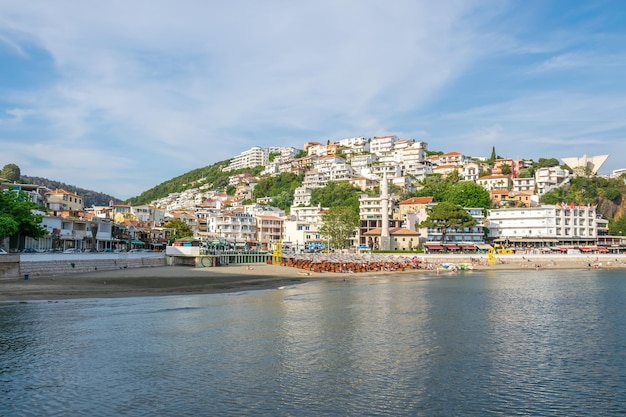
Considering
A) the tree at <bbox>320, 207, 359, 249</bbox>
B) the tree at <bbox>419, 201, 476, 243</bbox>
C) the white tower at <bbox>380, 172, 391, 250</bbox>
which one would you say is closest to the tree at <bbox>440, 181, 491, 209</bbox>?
the tree at <bbox>419, 201, 476, 243</bbox>

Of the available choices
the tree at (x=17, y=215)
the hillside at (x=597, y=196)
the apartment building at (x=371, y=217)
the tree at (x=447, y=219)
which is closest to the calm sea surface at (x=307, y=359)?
the tree at (x=17, y=215)

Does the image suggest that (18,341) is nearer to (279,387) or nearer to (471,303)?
(279,387)

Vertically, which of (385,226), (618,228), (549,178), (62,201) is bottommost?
(385,226)

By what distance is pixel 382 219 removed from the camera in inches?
3873

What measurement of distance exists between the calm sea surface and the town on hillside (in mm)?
35189

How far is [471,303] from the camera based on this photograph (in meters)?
35.2

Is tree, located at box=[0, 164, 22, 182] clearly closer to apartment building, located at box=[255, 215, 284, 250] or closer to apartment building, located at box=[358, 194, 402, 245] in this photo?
apartment building, located at box=[255, 215, 284, 250]

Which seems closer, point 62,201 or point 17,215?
point 17,215

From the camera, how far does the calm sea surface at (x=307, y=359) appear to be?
1421cm

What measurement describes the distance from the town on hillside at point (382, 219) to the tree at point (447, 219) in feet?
1.48

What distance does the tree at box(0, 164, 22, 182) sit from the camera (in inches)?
4198

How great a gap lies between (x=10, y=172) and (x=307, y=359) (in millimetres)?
110087

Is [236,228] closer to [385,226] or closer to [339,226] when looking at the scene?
[339,226]

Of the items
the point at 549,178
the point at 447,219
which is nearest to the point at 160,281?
the point at 447,219
